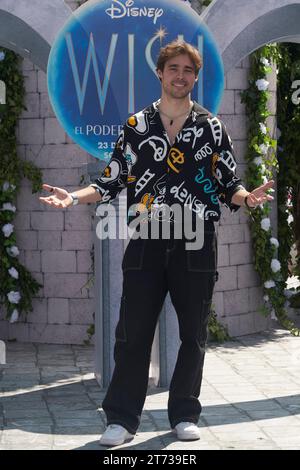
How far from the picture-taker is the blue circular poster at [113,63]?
5.92m

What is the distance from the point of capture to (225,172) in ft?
15.9

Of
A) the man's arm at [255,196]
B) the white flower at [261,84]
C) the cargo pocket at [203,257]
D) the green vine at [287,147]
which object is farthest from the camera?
the green vine at [287,147]

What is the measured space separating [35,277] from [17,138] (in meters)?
1.18

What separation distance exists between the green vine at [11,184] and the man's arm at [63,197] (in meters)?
3.53

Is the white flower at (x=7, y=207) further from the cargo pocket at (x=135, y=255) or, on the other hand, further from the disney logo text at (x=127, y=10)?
the cargo pocket at (x=135, y=255)

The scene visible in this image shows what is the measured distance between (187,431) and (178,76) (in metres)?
1.69

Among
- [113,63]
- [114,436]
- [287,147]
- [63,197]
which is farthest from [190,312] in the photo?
[287,147]

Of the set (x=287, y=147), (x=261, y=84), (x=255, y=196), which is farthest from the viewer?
(x=287, y=147)

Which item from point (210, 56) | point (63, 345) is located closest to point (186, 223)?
point (210, 56)

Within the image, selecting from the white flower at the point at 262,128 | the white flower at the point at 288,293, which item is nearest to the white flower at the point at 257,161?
the white flower at the point at 262,128

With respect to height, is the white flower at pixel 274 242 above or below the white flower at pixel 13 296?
above

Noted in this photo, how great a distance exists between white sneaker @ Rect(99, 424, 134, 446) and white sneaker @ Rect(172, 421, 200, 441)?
26cm

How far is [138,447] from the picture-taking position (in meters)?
4.76

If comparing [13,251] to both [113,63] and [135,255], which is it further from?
[135,255]
